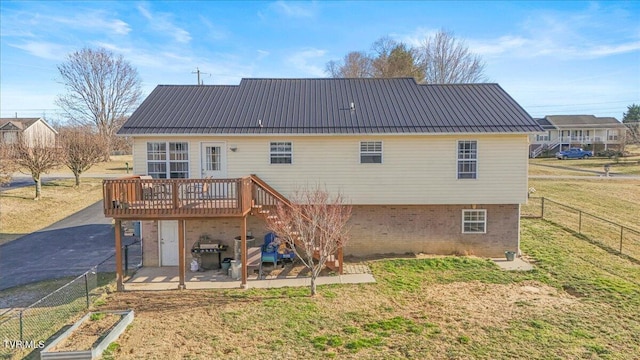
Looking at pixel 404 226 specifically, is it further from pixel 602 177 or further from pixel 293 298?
pixel 602 177

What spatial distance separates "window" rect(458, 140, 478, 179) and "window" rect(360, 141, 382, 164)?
9.59ft

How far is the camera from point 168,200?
1222 cm

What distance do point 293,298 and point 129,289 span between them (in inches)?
203

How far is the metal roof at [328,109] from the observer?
47.6ft

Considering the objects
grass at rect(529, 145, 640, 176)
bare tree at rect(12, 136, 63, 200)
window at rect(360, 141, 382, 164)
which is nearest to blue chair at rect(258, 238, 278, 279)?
window at rect(360, 141, 382, 164)

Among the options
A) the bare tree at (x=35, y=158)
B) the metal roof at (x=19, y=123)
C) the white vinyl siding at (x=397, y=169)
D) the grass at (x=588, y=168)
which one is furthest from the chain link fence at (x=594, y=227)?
the metal roof at (x=19, y=123)

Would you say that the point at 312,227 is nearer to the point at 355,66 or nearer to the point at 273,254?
the point at 273,254

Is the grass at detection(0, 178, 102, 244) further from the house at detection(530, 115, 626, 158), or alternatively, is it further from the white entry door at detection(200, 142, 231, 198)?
A: the house at detection(530, 115, 626, 158)

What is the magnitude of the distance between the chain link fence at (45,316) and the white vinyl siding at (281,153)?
667cm

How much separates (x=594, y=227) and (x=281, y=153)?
1480 centimetres

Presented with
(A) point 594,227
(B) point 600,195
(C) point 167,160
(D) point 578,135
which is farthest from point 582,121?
(C) point 167,160

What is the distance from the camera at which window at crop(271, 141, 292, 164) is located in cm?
1465

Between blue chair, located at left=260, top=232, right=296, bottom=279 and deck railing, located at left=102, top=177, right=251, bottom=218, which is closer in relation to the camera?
deck railing, located at left=102, top=177, right=251, bottom=218

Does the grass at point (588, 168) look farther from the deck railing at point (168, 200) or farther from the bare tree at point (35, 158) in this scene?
the bare tree at point (35, 158)
